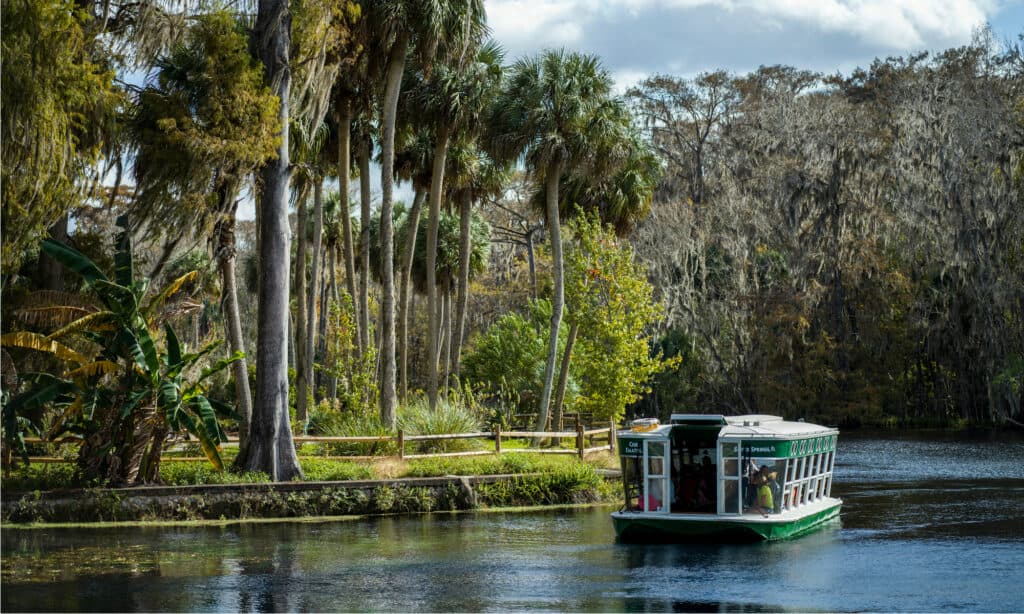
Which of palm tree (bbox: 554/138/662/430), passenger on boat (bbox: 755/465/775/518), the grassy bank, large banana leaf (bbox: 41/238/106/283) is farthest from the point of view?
palm tree (bbox: 554/138/662/430)

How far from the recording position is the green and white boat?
21.8 metres

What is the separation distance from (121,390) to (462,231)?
1846cm

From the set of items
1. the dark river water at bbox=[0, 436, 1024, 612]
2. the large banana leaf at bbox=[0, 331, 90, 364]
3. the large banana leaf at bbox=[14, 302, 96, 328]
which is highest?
the large banana leaf at bbox=[14, 302, 96, 328]

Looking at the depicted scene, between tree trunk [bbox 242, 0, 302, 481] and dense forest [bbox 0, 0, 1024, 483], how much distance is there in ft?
0.20

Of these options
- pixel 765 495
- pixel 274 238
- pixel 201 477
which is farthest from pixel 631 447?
pixel 274 238

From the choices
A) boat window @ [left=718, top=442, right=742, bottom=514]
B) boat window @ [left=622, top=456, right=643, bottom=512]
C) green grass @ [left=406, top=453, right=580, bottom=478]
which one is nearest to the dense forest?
green grass @ [left=406, top=453, right=580, bottom=478]

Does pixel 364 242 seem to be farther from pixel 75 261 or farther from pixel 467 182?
pixel 75 261

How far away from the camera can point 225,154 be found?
85.1 feet

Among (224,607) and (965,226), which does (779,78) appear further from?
(224,607)

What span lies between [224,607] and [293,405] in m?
26.9

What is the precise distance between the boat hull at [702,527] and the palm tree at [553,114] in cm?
1537

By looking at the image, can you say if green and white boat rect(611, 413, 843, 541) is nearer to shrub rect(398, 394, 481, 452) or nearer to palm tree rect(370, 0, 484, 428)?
shrub rect(398, 394, 481, 452)

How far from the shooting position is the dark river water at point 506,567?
16.1 m

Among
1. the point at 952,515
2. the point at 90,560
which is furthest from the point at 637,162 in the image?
the point at 90,560
